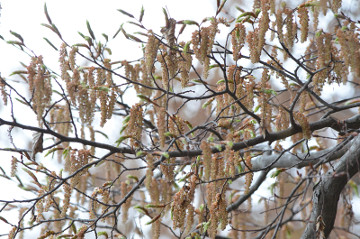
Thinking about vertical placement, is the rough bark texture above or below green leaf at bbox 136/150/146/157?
below

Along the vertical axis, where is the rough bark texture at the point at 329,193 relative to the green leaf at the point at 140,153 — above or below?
below

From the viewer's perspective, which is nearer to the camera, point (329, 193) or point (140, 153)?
point (140, 153)

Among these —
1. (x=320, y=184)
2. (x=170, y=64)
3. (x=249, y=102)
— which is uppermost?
(x=170, y=64)

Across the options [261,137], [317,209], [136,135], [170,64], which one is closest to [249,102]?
[261,137]

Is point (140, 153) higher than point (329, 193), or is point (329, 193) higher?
point (140, 153)

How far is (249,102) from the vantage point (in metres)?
2.12

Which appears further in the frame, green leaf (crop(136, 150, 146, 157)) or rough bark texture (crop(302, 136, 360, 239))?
rough bark texture (crop(302, 136, 360, 239))

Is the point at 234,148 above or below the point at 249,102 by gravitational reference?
below

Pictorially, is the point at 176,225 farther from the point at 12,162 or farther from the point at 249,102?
the point at 12,162

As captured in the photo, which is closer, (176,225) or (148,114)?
(176,225)

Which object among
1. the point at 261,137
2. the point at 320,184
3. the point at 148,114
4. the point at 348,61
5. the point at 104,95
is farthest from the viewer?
the point at 148,114

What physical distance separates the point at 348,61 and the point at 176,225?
106 centimetres

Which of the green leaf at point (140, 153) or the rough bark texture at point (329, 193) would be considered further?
the rough bark texture at point (329, 193)

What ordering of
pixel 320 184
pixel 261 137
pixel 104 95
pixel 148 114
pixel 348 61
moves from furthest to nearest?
pixel 148 114 < pixel 320 184 < pixel 261 137 < pixel 104 95 < pixel 348 61
